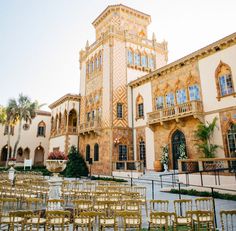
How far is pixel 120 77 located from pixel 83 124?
7.31 meters

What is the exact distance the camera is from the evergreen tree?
902 inches

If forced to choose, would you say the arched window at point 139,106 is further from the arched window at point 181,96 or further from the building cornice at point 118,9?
the building cornice at point 118,9

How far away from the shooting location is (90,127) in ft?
78.8

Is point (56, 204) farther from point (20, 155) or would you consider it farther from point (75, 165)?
point (20, 155)

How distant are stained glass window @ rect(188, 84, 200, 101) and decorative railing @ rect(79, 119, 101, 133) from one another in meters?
10.3

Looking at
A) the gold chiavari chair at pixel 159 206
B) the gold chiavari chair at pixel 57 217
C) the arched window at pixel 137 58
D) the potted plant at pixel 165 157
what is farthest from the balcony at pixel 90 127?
the gold chiavari chair at pixel 57 217

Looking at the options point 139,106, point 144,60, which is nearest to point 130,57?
point 144,60

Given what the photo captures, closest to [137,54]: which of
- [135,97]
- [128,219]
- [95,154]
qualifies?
[135,97]

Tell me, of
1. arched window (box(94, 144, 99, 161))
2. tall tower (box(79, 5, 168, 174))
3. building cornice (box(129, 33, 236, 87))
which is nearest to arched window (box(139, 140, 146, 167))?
tall tower (box(79, 5, 168, 174))

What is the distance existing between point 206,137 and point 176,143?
3307 millimetres

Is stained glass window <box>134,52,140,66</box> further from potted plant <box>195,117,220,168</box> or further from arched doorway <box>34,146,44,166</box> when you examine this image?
arched doorway <box>34,146,44,166</box>

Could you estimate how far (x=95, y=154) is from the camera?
23.7 m

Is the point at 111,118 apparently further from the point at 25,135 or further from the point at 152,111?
the point at 25,135

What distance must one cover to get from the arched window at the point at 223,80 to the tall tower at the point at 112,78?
9.98 meters
